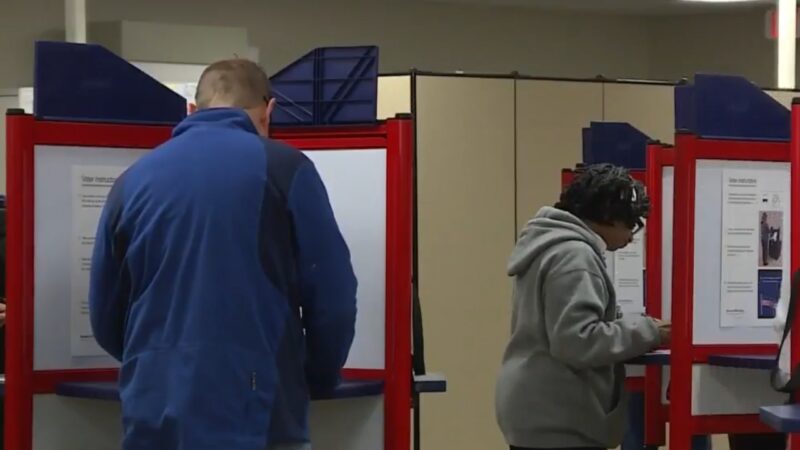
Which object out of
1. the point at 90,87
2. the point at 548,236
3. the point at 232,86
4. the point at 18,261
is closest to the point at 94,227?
the point at 18,261

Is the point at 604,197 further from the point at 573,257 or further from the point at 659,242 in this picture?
the point at 659,242

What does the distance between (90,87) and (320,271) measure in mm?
780

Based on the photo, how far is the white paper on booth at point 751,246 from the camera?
2525 millimetres

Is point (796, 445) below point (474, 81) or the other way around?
below

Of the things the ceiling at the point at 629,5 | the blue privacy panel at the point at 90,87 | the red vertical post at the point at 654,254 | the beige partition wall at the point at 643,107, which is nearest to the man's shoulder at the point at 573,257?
the red vertical post at the point at 654,254

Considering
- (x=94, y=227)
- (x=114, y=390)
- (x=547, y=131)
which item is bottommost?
(x=114, y=390)

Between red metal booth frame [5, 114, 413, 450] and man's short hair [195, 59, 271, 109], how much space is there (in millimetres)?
416

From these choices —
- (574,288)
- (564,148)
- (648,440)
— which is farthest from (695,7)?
(574,288)

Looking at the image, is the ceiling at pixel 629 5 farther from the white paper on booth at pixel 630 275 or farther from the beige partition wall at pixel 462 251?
the white paper on booth at pixel 630 275

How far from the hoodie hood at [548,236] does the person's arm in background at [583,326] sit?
3.1 inches

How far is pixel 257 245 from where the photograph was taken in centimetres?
181

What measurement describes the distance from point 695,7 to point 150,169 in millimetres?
6231

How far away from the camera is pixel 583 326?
7.83ft

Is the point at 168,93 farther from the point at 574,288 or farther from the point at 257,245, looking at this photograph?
the point at 574,288
